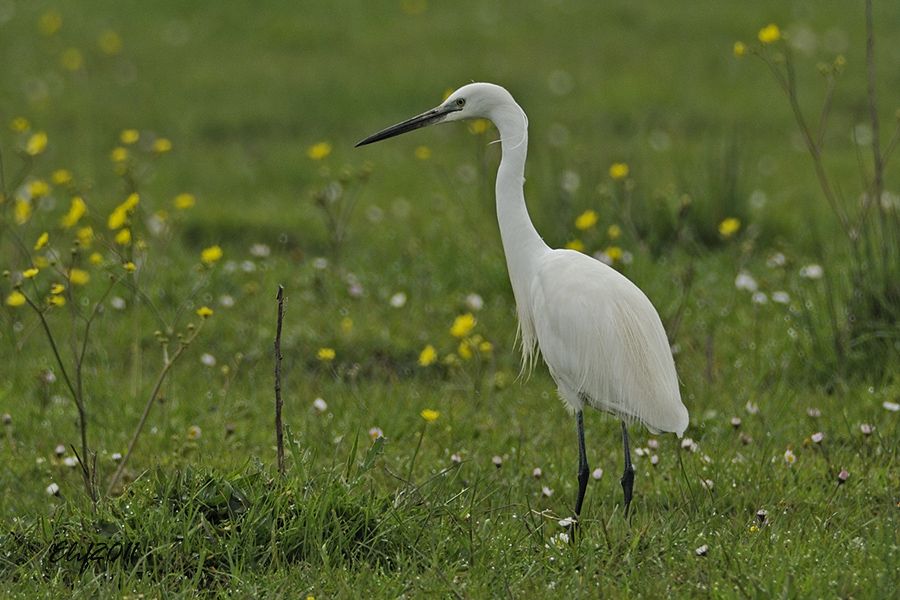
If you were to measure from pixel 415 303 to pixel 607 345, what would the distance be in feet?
7.93

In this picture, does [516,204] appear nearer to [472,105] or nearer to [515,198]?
[515,198]

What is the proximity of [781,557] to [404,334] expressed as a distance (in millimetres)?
2835

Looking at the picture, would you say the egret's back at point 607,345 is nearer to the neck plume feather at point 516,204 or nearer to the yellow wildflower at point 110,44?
the neck plume feather at point 516,204

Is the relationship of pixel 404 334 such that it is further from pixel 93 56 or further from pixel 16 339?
pixel 93 56

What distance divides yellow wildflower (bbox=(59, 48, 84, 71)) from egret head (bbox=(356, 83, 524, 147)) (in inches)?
282

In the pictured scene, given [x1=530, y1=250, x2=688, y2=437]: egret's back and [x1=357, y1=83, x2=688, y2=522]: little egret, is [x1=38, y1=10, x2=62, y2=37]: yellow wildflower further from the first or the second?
[x1=530, y1=250, x2=688, y2=437]: egret's back

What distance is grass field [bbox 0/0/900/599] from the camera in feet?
11.7

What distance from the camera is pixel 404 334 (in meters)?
5.98

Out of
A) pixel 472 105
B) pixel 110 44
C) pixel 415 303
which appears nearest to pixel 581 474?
pixel 472 105

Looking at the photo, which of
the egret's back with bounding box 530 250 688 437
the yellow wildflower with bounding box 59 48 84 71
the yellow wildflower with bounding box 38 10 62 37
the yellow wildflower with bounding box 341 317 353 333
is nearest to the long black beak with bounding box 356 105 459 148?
the egret's back with bounding box 530 250 688 437

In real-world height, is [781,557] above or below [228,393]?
above

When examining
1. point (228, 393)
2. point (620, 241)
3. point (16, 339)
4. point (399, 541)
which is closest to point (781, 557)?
point (399, 541)

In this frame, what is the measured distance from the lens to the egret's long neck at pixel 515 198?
162 inches

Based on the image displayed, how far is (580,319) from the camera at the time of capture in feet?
13.1
